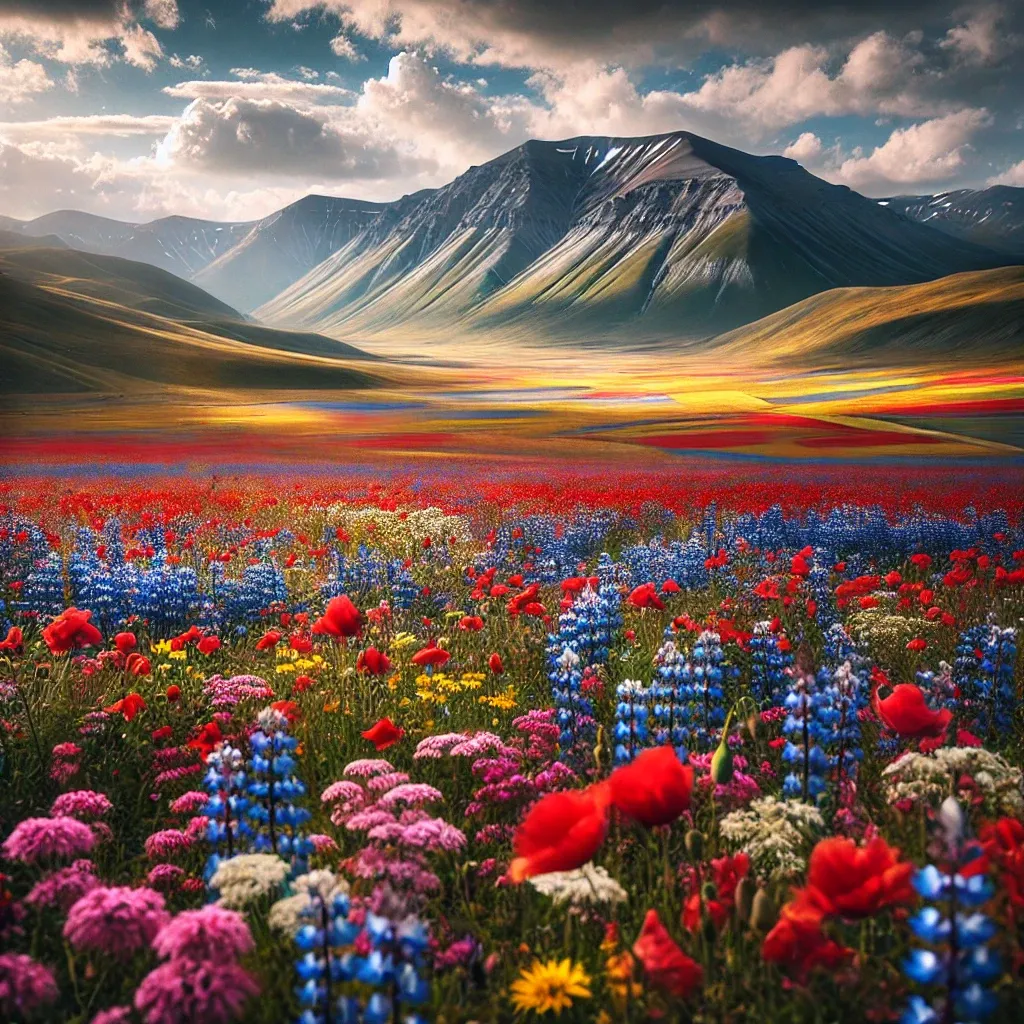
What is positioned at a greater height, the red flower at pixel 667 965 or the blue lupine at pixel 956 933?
the blue lupine at pixel 956 933

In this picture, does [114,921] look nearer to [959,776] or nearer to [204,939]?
[204,939]

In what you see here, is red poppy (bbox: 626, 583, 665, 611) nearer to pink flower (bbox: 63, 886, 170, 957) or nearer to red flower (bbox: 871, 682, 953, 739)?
red flower (bbox: 871, 682, 953, 739)

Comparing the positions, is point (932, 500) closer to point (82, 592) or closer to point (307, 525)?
point (307, 525)

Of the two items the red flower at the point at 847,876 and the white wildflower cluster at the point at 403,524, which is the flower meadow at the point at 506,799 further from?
the white wildflower cluster at the point at 403,524

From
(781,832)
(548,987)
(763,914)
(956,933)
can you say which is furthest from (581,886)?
(956,933)

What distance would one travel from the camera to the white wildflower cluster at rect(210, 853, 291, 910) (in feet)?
7.05

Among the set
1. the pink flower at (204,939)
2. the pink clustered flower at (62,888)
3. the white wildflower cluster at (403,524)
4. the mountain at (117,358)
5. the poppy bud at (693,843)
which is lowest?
the white wildflower cluster at (403,524)

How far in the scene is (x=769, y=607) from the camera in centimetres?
714

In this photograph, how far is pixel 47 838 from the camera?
2.43m

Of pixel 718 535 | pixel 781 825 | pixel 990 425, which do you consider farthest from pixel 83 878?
pixel 990 425

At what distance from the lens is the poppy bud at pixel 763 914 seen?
1.96 m

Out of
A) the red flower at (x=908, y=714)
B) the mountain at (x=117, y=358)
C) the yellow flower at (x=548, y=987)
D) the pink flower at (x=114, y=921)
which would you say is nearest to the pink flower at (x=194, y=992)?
the pink flower at (x=114, y=921)

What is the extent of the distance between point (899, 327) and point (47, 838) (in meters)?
121

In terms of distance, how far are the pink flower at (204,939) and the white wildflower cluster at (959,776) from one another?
2.25 metres
